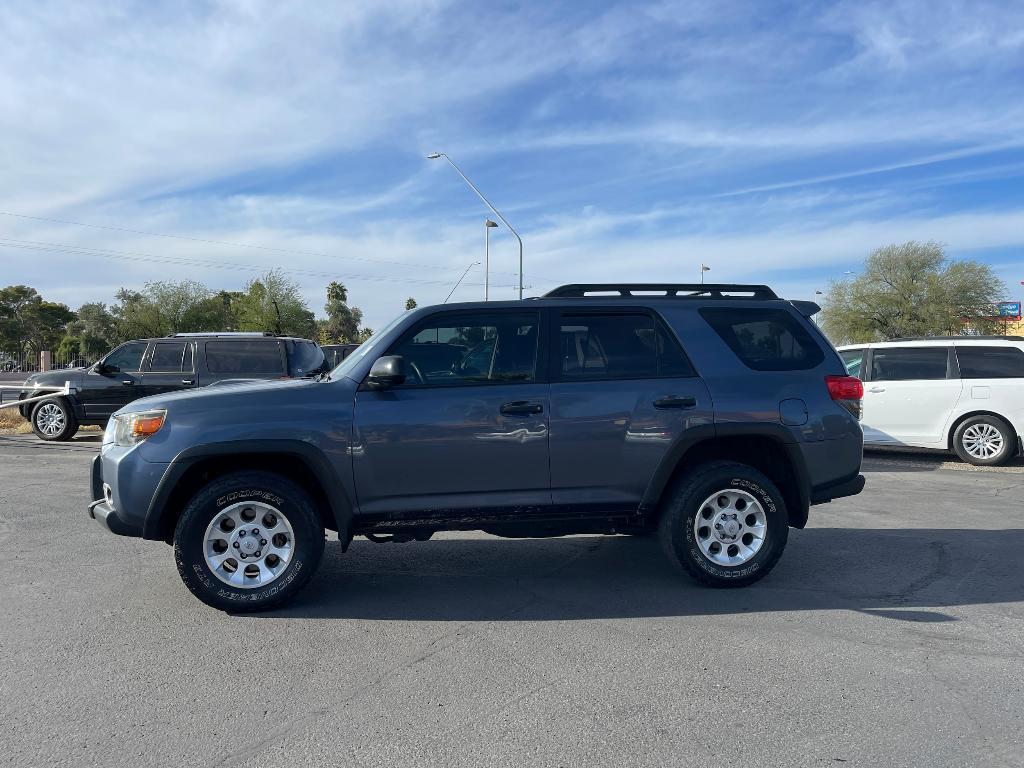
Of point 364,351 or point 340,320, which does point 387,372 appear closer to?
point 364,351

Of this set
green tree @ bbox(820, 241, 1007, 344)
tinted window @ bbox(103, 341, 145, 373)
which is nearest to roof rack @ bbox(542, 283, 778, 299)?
tinted window @ bbox(103, 341, 145, 373)

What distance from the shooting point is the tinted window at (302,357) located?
13.0 m

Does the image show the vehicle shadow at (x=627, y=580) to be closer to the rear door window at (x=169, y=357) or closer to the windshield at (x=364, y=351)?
the windshield at (x=364, y=351)

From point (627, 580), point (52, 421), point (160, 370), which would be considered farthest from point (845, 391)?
point (52, 421)

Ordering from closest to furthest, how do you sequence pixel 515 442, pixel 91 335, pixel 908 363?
1. pixel 515 442
2. pixel 908 363
3. pixel 91 335

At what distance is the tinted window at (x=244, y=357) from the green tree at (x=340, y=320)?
255 feet

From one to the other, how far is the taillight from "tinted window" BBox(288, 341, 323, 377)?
351 inches

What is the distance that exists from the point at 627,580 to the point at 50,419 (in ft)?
40.5

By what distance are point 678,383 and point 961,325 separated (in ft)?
159

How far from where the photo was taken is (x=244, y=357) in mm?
13164

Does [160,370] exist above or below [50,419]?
above

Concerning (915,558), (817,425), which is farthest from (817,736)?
(915,558)

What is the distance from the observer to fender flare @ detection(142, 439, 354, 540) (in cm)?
475

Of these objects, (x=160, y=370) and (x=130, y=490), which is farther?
(x=160, y=370)
